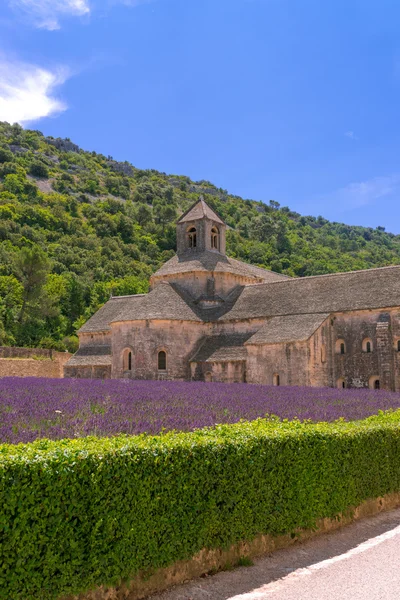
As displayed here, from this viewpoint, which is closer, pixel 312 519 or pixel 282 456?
pixel 282 456

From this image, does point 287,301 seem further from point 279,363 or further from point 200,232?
point 200,232

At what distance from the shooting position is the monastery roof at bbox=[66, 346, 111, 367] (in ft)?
143

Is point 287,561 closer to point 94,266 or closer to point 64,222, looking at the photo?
point 94,266

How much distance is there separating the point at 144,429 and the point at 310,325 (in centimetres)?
2481

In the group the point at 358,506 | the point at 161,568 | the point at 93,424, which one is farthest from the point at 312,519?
the point at 93,424

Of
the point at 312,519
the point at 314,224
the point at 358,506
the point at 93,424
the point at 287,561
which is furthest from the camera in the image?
the point at 314,224

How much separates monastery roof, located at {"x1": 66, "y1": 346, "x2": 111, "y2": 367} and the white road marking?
34578 mm

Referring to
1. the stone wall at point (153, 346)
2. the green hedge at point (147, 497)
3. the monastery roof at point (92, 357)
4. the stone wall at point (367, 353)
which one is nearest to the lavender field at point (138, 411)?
the green hedge at point (147, 497)

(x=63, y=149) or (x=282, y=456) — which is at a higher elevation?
(x=63, y=149)

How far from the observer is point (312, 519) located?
895 centimetres

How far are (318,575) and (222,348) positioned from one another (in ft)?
101

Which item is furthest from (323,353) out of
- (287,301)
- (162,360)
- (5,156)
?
(5,156)

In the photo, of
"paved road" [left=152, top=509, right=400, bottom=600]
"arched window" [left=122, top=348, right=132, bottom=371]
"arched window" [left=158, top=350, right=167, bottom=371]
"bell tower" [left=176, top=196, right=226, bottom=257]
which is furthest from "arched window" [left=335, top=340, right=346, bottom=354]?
"paved road" [left=152, top=509, right=400, bottom=600]

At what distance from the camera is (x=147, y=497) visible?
6387 mm
